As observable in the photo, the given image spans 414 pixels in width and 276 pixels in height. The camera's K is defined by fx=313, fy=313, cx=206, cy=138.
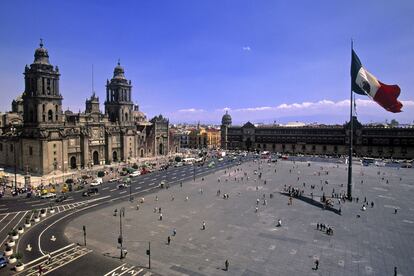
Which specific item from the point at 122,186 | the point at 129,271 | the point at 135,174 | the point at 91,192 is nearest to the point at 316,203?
the point at 129,271

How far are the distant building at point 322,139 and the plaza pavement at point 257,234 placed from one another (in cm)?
7016

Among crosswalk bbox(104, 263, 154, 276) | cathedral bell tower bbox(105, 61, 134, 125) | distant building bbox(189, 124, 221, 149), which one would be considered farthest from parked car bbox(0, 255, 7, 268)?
distant building bbox(189, 124, 221, 149)

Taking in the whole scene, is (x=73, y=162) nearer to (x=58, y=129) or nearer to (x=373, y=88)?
(x=58, y=129)

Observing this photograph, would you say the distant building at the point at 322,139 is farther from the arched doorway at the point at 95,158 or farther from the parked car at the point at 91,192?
the parked car at the point at 91,192

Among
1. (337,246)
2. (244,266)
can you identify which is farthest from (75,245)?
(337,246)

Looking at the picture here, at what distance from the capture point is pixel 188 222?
42.1m

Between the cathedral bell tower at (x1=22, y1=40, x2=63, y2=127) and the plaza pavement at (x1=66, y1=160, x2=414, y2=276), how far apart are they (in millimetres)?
36813

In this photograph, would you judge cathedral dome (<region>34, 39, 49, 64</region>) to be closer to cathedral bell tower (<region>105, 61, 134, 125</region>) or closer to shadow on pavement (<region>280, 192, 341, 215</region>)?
cathedral bell tower (<region>105, 61, 134, 125</region>)

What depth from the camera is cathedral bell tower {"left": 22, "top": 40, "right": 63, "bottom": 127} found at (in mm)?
73688

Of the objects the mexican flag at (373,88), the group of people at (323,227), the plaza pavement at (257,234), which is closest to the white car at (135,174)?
the plaza pavement at (257,234)

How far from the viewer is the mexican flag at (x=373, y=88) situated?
46222 mm

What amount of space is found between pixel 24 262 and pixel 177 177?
160ft

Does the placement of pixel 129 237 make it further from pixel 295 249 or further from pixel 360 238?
pixel 360 238

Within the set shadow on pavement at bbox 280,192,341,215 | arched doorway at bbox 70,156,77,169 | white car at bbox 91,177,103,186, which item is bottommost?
shadow on pavement at bbox 280,192,341,215
